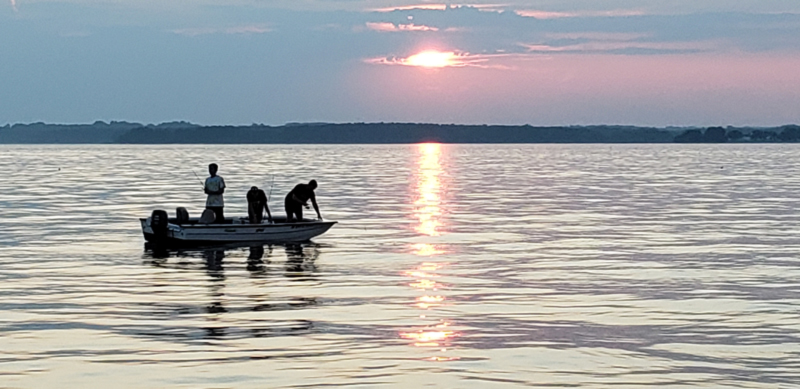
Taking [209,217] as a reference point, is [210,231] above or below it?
below

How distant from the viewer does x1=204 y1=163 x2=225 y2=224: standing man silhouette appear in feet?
114

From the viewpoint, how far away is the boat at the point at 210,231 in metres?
35.6

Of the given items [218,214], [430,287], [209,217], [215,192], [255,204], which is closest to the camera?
[430,287]

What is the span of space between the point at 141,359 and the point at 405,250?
18316 millimetres

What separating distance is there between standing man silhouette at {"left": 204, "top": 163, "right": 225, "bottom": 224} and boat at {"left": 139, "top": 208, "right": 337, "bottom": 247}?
28 cm

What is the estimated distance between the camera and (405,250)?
35.9 m

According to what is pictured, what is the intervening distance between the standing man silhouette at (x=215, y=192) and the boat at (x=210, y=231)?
0.28m

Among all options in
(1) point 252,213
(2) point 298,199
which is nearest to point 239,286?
(1) point 252,213

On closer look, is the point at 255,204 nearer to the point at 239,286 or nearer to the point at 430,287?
the point at 239,286

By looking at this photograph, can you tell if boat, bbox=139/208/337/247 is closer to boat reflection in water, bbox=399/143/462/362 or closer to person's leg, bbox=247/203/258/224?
person's leg, bbox=247/203/258/224

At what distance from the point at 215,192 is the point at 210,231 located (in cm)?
119

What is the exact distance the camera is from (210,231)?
35656mm

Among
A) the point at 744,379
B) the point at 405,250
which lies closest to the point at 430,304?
the point at 744,379

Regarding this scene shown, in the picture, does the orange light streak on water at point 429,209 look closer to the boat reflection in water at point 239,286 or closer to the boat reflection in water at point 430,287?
the boat reflection in water at point 430,287
